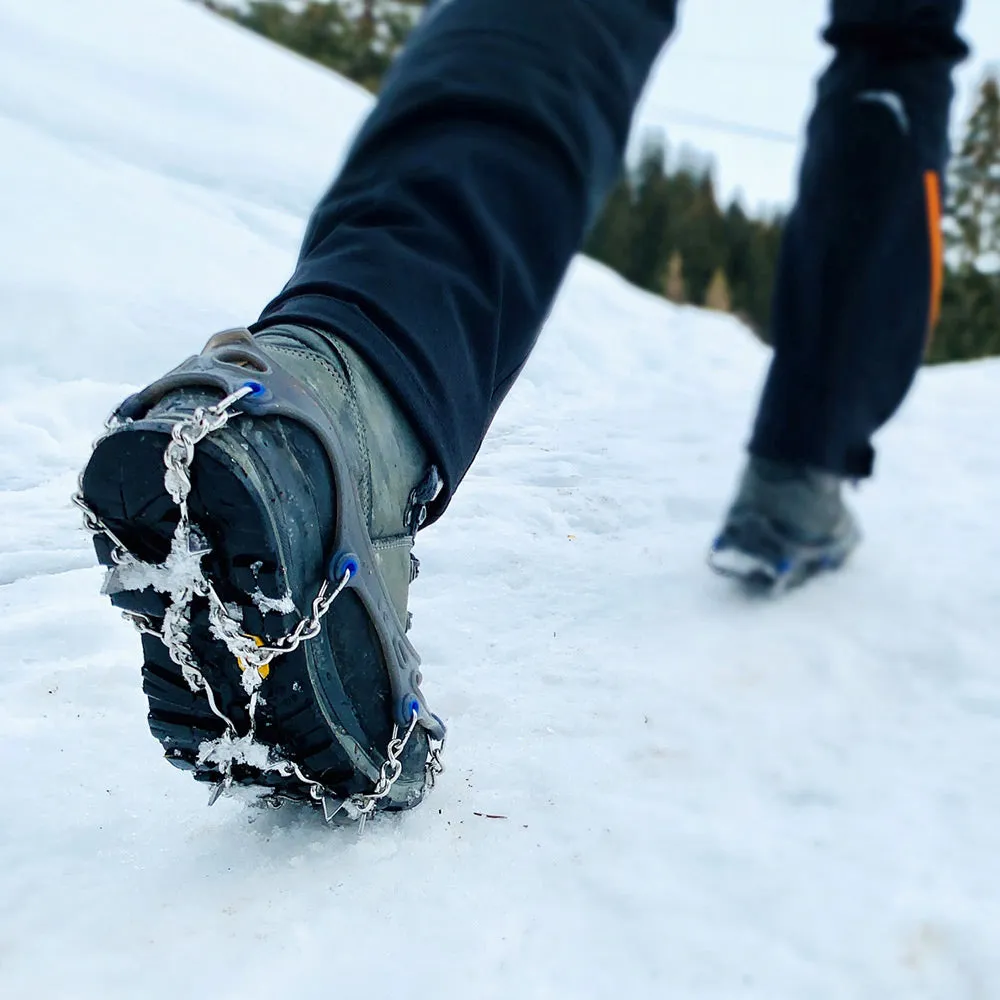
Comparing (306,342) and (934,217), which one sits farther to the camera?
(934,217)

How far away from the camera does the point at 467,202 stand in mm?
785

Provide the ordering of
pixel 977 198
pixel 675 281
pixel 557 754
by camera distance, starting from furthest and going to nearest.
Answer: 1. pixel 675 281
2. pixel 977 198
3. pixel 557 754

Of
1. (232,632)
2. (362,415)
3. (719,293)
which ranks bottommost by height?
(719,293)

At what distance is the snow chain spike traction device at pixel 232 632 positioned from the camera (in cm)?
57

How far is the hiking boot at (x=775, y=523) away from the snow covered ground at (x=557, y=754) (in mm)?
50

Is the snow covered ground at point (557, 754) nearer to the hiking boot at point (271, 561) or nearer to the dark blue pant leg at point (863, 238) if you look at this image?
the hiking boot at point (271, 561)

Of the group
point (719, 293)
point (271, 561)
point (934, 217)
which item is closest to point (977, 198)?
point (719, 293)

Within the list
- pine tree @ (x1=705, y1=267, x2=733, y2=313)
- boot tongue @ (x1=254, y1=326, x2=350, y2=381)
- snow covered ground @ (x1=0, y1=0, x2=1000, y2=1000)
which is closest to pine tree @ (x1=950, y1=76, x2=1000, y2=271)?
pine tree @ (x1=705, y1=267, x2=733, y2=313)

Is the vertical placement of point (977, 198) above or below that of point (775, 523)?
below

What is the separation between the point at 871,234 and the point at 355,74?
14365 mm

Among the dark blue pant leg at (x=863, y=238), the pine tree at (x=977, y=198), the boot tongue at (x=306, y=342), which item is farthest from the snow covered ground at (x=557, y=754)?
the pine tree at (x=977, y=198)

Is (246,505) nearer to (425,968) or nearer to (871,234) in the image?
(425,968)

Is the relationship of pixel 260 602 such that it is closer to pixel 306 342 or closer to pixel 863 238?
pixel 306 342

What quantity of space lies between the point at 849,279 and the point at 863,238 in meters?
0.05
